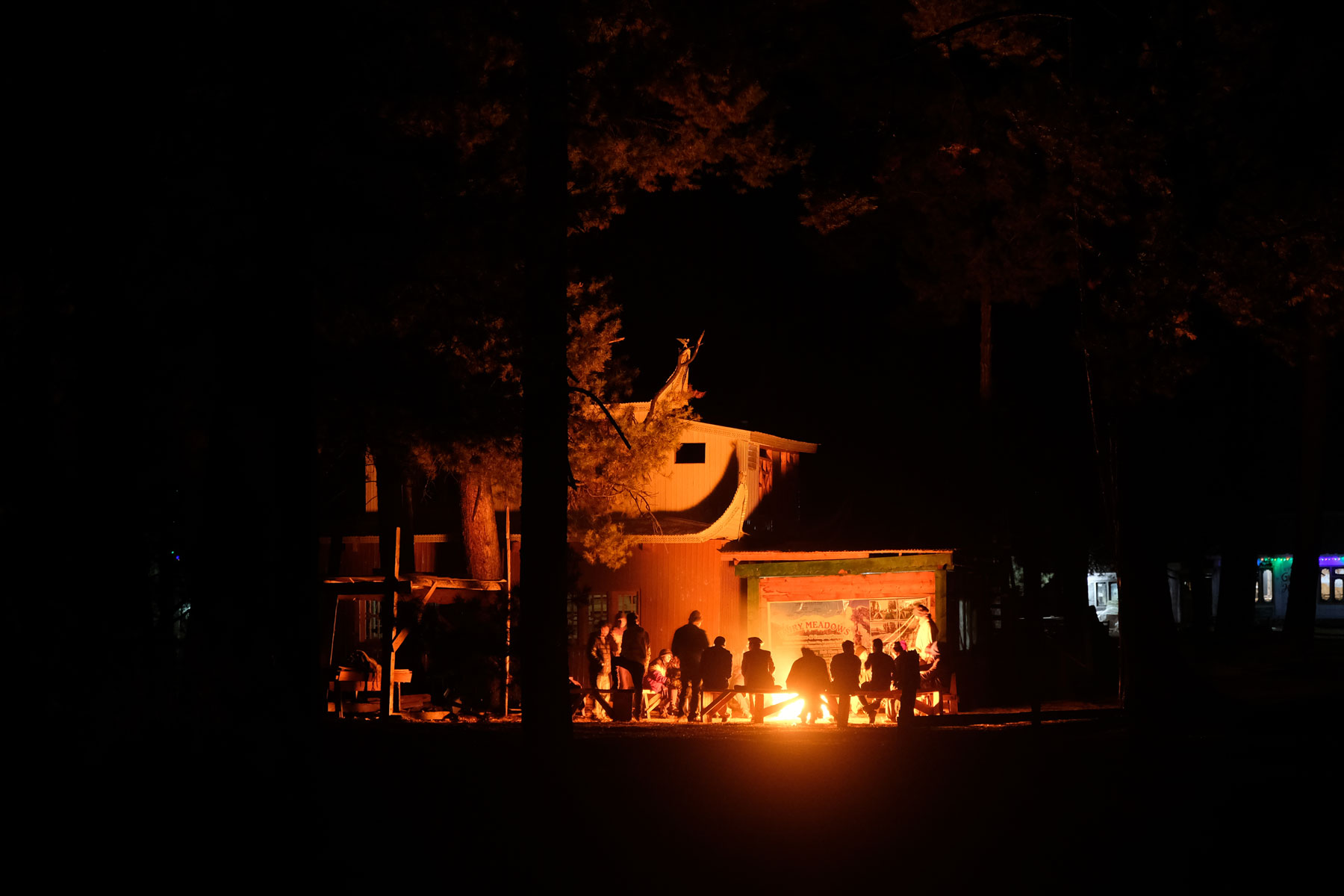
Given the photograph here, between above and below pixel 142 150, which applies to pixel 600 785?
below

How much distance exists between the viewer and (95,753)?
9.29 metres

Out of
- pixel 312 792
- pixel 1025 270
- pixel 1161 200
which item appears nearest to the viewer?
pixel 312 792

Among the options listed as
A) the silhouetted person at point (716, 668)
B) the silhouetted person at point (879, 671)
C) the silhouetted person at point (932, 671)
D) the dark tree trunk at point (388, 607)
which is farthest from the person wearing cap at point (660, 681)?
the dark tree trunk at point (388, 607)

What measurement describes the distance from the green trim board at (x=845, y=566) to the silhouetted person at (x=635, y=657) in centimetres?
264

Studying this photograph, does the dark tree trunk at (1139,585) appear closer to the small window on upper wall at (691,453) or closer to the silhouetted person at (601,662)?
the silhouetted person at (601,662)

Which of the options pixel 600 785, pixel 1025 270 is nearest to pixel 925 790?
pixel 600 785

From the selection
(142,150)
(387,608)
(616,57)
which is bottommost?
(387,608)

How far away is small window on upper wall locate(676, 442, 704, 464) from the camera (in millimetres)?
26672

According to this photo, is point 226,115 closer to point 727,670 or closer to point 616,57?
point 616,57

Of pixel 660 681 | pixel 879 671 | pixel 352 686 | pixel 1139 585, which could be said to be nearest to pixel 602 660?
pixel 660 681

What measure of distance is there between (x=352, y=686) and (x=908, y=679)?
8.12m

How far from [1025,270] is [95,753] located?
60.1 ft

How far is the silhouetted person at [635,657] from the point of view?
21127 millimetres

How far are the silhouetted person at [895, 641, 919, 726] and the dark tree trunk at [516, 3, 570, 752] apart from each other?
8944mm
